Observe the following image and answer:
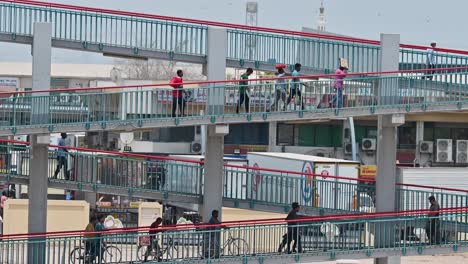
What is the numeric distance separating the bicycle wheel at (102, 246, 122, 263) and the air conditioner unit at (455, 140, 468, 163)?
39.8m

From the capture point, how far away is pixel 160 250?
4519cm

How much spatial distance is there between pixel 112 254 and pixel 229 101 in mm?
5608

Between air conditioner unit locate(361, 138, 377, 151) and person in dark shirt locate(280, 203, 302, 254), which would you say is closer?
person in dark shirt locate(280, 203, 302, 254)

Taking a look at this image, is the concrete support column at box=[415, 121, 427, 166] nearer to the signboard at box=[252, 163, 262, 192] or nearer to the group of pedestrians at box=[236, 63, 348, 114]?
the signboard at box=[252, 163, 262, 192]

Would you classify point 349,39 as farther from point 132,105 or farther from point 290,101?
point 132,105

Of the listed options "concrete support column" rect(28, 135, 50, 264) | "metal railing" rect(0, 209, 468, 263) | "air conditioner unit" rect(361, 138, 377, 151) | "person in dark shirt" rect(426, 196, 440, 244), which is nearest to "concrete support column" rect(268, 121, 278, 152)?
"air conditioner unit" rect(361, 138, 377, 151)

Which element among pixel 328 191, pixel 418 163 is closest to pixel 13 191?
pixel 418 163

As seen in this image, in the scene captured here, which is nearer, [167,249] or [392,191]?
[167,249]

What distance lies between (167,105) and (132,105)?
0.96 metres

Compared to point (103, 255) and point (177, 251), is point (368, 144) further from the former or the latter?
point (103, 255)

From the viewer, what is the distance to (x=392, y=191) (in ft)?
160

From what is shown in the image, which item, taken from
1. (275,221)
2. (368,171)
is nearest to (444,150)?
(368,171)

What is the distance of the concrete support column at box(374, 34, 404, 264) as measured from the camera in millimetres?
47156

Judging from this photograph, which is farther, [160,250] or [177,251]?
[160,250]
